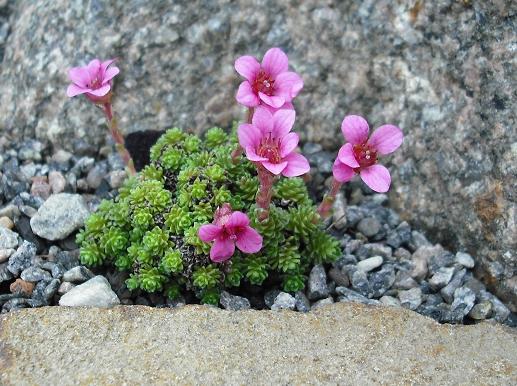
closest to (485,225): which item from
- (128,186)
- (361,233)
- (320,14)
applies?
(361,233)

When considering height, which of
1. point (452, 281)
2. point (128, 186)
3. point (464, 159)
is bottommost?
point (452, 281)

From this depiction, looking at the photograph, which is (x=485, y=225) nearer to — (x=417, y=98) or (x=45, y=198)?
(x=417, y=98)

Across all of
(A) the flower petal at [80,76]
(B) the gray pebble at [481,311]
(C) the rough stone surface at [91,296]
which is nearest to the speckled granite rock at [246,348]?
(C) the rough stone surface at [91,296]

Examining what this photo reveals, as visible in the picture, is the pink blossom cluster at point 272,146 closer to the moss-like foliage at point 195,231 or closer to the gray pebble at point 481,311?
the moss-like foliage at point 195,231

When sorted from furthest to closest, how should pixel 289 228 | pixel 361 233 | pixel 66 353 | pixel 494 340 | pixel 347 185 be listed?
pixel 347 185 → pixel 361 233 → pixel 289 228 → pixel 494 340 → pixel 66 353

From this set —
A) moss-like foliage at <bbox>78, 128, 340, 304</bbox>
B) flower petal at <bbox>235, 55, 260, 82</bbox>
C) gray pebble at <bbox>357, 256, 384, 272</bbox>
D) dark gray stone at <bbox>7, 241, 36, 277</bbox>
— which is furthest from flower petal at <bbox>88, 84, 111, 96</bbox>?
gray pebble at <bbox>357, 256, 384, 272</bbox>

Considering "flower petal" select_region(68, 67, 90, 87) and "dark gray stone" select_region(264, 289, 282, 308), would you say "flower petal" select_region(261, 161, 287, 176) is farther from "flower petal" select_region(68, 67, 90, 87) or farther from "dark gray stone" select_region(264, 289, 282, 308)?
"flower petal" select_region(68, 67, 90, 87)

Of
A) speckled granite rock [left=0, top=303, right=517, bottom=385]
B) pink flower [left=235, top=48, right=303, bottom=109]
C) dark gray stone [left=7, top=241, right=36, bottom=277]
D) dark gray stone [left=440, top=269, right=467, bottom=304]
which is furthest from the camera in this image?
dark gray stone [left=440, top=269, right=467, bottom=304]
